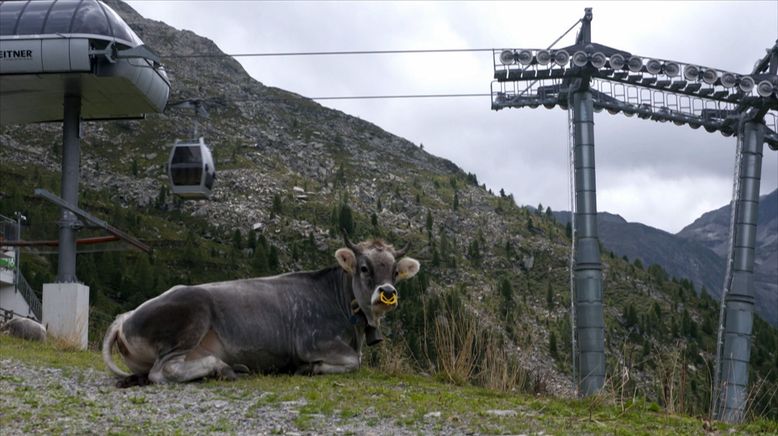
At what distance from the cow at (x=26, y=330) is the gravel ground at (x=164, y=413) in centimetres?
1213

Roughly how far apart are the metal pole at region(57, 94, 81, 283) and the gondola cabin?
3192 mm

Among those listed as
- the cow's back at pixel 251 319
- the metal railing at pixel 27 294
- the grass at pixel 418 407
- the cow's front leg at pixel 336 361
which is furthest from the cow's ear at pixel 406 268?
the metal railing at pixel 27 294

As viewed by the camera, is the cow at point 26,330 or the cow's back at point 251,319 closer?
the cow's back at point 251,319

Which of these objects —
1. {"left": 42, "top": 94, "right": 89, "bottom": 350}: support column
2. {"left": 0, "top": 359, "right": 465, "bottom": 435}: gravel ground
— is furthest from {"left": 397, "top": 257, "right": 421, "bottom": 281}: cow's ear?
{"left": 42, "top": 94, "right": 89, "bottom": 350}: support column

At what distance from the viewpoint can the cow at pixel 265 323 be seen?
13.1m

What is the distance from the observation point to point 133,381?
13000 millimetres

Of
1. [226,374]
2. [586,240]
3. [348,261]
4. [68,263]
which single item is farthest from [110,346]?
[586,240]

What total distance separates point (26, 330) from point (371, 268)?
13.4 meters

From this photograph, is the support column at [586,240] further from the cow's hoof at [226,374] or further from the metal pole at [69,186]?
the cow's hoof at [226,374]

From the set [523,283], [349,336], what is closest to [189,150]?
[349,336]

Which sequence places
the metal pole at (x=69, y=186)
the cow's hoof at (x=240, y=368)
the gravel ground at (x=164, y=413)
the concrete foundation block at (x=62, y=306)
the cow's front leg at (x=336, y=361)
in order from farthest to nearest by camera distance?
the metal pole at (x=69, y=186) → the concrete foundation block at (x=62, y=306) → the cow's front leg at (x=336, y=361) → the cow's hoof at (x=240, y=368) → the gravel ground at (x=164, y=413)

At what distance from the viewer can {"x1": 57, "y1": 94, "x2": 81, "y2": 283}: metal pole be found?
89.7ft

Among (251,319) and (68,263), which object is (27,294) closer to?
(68,263)

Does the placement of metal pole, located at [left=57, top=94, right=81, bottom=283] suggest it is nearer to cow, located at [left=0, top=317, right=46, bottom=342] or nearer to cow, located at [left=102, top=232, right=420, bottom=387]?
cow, located at [left=0, top=317, right=46, bottom=342]
